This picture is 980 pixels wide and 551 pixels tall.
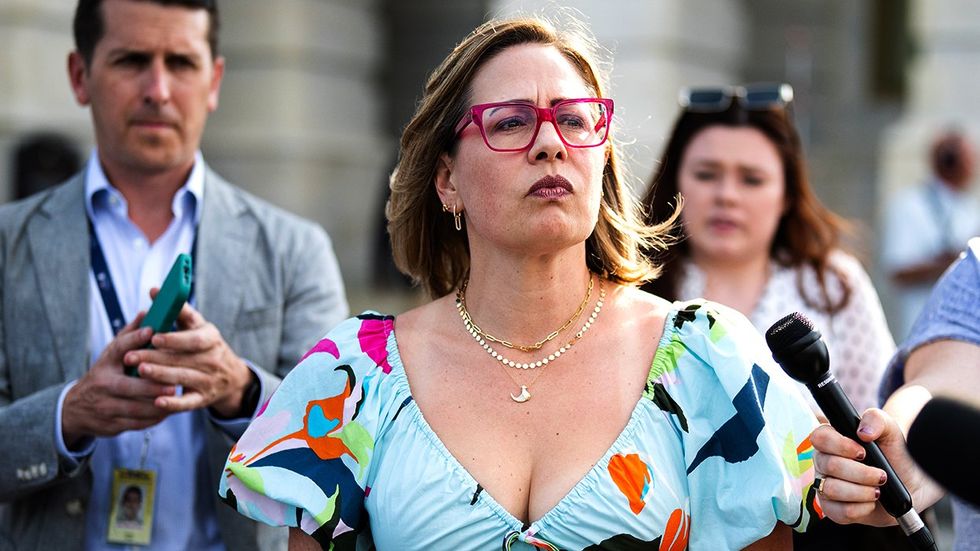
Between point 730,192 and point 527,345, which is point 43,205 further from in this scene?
point 730,192

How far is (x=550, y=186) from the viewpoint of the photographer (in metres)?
2.74

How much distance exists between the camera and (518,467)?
8.73 ft

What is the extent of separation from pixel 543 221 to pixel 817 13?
12201mm

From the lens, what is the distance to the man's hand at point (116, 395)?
10.3 feet

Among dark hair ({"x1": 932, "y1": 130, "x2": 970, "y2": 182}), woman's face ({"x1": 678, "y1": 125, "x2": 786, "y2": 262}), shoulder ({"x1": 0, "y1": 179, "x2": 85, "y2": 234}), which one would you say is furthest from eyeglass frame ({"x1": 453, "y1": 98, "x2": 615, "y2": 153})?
dark hair ({"x1": 932, "y1": 130, "x2": 970, "y2": 182})

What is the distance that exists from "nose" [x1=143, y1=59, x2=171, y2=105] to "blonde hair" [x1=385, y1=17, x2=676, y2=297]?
2.70 feet

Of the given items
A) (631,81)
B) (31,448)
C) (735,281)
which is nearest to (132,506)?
(31,448)

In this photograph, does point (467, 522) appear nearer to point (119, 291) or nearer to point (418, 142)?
point (418, 142)

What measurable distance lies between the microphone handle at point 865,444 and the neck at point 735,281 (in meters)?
2.08

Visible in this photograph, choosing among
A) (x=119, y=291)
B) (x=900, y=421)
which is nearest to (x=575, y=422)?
(x=900, y=421)

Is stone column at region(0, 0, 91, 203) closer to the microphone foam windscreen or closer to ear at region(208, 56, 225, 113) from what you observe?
ear at region(208, 56, 225, 113)

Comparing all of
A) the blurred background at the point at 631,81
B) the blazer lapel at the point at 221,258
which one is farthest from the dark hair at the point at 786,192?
the blurred background at the point at 631,81

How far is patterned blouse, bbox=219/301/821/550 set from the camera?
2566mm

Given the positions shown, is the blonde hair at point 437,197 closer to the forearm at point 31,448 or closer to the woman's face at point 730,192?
the forearm at point 31,448
